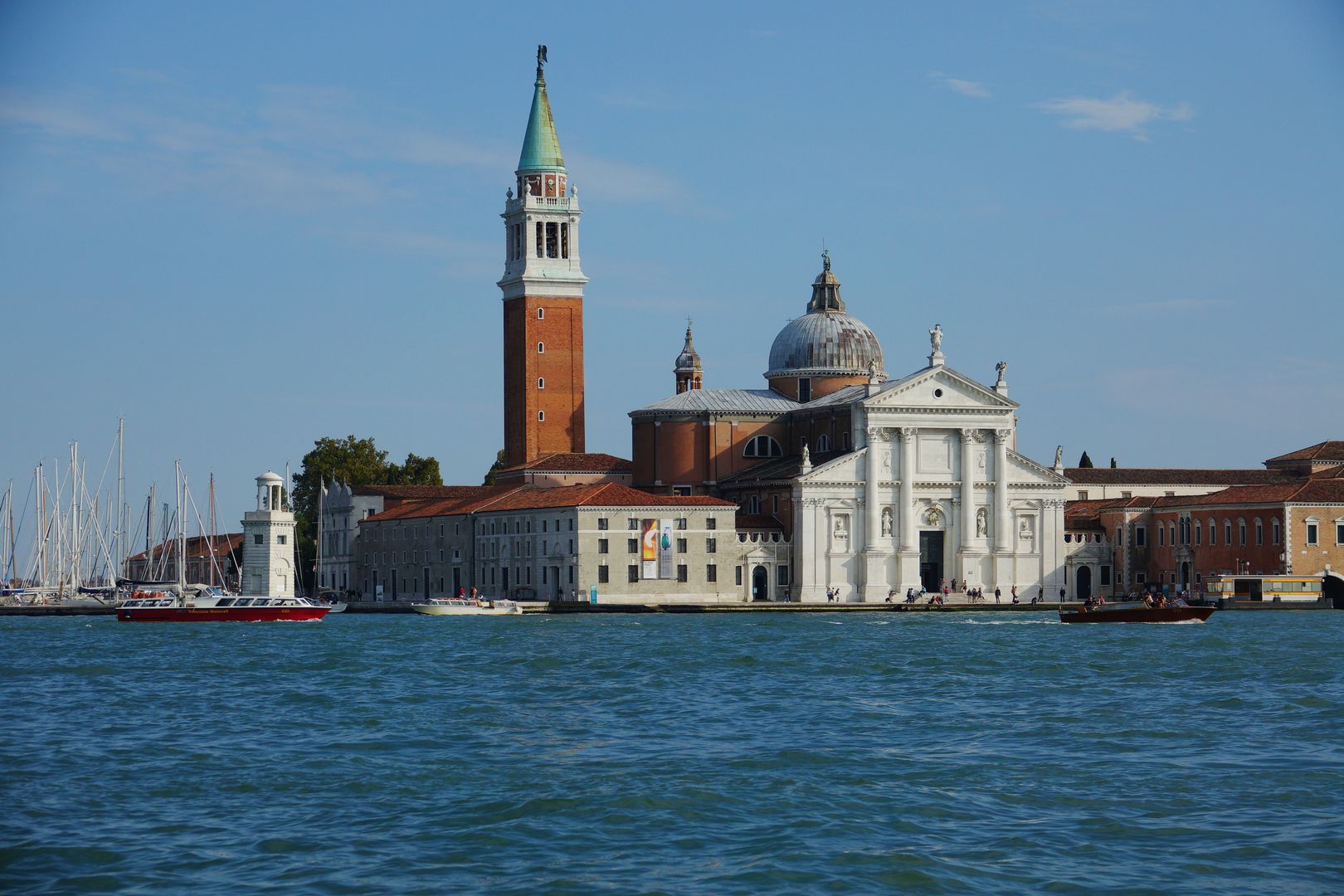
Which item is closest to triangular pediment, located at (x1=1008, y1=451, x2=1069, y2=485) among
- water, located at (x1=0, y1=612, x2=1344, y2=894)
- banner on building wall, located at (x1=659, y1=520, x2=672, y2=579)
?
banner on building wall, located at (x1=659, y1=520, x2=672, y2=579)

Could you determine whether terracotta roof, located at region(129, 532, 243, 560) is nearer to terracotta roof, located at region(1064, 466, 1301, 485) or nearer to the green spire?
the green spire

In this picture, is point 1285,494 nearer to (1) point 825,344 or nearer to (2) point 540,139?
(1) point 825,344

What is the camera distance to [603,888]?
1492 cm

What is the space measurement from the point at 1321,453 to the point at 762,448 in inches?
796

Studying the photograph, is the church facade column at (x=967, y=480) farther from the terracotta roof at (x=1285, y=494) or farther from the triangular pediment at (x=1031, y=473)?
the terracotta roof at (x=1285, y=494)

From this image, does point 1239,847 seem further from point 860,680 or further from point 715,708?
point 860,680

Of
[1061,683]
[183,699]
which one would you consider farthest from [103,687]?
[1061,683]

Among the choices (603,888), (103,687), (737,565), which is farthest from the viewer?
(737,565)

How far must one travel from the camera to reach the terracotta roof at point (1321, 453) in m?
73.4

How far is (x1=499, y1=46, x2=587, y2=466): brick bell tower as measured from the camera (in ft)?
234

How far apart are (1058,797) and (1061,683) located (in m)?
12.1

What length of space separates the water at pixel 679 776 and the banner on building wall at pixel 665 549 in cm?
2536

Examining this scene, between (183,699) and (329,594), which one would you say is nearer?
(183,699)

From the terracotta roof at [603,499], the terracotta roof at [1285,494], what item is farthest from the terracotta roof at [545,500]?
the terracotta roof at [1285,494]
